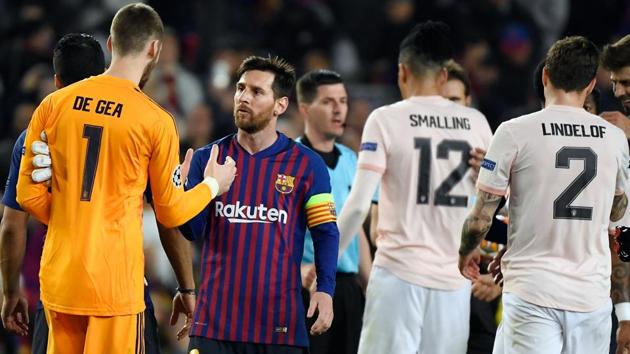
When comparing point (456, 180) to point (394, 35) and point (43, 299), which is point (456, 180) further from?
point (394, 35)

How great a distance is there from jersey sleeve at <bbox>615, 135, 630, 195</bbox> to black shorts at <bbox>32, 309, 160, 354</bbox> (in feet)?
8.88

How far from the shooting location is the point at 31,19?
1430 centimetres

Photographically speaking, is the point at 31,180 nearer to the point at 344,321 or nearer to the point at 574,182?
the point at 574,182

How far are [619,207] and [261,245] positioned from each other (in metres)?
2.05

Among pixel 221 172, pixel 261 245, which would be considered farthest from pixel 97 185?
pixel 261 245

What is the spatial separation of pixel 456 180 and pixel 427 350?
1115 millimetres

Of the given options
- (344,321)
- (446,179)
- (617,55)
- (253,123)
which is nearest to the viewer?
(253,123)

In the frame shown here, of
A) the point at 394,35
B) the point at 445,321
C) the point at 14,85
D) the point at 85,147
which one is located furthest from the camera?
the point at 394,35

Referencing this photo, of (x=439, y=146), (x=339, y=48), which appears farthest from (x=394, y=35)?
(x=439, y=146)

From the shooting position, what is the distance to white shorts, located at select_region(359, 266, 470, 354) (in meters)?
7.77

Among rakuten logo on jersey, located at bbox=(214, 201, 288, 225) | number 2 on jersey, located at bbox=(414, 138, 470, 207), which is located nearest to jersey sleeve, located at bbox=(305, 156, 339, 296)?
rakuten logo on jersey, located at bbox=(214, 201, 288, 225)

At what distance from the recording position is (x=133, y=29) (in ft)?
Answer: 20.7

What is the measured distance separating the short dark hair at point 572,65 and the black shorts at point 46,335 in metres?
2.58

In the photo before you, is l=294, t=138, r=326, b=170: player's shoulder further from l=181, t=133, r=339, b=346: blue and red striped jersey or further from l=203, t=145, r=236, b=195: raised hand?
l=203, t=145, r=236, b=195: raised hand
